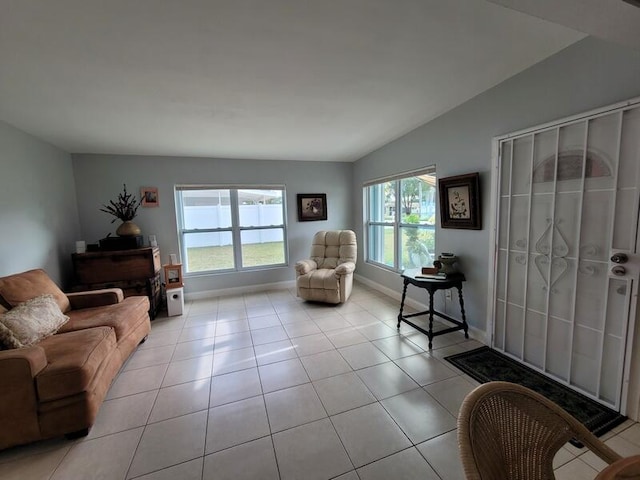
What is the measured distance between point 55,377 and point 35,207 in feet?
7.25

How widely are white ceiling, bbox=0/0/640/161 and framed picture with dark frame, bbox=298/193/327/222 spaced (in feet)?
5.80

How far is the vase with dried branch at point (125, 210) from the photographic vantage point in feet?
11.4

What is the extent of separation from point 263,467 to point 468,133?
3.07 m

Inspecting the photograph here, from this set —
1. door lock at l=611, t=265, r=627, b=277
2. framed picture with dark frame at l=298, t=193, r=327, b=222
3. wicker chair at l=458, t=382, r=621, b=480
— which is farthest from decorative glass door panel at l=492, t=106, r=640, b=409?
framed picture with dark frame at l=298, t=193, r=327, b=222

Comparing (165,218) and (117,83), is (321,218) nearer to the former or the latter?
(165,218)

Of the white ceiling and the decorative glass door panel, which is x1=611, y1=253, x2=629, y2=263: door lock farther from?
the white ceiling

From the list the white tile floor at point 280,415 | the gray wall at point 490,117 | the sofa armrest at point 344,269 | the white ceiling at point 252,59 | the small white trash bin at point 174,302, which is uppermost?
the white ceiling at point 252,59

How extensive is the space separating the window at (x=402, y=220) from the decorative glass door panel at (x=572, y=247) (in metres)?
1.02

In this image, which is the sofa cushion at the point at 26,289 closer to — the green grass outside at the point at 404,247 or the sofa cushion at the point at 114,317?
the sofa cushion at the point at 114,317

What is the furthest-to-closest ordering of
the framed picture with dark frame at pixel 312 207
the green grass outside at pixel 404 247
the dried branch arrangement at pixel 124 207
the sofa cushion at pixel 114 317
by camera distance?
the framed picture with dark frame at pixel 312 207
the dried branch arrangement at pixel 124 207
the green grass outside at pixel 404 247
the sofa cushion at pixel 114 317

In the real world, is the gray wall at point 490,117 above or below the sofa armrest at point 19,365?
above

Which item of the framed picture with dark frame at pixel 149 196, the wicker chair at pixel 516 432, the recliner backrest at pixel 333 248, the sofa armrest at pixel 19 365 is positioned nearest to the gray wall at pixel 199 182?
the framed picture with dark frame at pixel 149 196

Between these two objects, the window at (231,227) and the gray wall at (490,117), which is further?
the window at (231,227)

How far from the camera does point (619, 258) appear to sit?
162 centimetres
